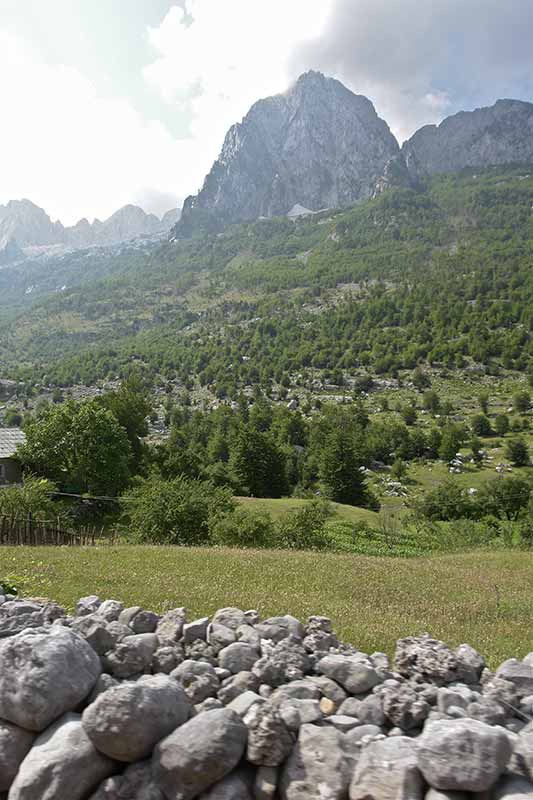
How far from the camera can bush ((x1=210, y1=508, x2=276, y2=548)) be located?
90.9 ft

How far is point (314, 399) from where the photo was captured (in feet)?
602

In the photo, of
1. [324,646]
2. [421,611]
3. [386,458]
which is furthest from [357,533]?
[386,458]

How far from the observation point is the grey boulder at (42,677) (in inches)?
195

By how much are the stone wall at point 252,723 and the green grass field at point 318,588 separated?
4.09 meters

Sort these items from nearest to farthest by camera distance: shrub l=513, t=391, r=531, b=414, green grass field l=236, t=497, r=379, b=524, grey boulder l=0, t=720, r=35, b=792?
grey boulder l=0, t=720, r=35, b=792 → green grass field l=236, t=497, r=379, b=524 → shrub l=513, t=391, r=531, b=414

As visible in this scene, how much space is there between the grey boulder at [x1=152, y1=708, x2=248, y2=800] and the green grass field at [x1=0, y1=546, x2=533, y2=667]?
5596 millimetres

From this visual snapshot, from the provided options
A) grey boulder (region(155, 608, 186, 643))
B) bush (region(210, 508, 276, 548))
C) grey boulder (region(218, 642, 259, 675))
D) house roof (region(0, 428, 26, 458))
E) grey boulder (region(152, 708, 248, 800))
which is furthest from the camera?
house roof (region(0, 428, 26, 458))

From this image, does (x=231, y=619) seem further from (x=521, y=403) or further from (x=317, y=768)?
(x=521, y=403)

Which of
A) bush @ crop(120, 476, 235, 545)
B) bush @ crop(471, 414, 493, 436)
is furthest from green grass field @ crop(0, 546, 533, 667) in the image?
bush @ crop(471, 414, 493, 436)

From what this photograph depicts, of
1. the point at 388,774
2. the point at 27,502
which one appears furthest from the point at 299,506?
the point at 388,774

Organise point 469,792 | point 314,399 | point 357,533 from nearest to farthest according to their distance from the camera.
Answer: point 469,792 < point 357,533 < point 314,399

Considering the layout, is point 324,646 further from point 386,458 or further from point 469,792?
point 386,458

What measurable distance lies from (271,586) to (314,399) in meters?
170

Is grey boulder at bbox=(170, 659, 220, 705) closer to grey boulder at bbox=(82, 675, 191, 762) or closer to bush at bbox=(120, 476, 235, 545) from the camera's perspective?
grey boulder at bbox=(82, 675, 191, 762)
